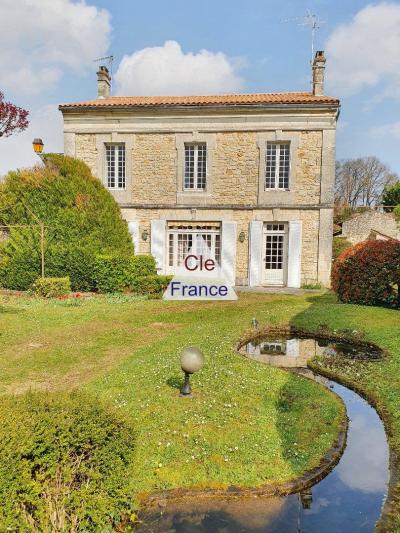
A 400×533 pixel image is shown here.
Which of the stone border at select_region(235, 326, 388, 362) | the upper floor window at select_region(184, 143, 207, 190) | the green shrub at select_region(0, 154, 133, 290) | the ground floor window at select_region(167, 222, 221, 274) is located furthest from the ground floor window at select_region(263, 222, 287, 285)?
the stone border at select_region(235, 326, 388, 362)

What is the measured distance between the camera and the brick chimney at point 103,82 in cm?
1712

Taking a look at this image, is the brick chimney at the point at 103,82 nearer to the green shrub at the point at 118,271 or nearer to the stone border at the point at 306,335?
the green shrub at the point at 118,271

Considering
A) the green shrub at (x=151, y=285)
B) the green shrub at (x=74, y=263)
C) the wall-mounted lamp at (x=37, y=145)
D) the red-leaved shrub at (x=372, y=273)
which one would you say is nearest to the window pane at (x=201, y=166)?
the green shrub at (x=151, y=285)

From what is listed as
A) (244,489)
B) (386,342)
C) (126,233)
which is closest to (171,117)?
(126,233)

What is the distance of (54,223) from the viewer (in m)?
12.9

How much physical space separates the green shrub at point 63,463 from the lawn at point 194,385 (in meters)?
0.09

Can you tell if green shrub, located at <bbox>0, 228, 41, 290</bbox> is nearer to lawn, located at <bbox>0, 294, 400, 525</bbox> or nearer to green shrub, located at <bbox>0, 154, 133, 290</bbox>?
green shrub, located at <bbox>0, 154, 133, 290</bbox>

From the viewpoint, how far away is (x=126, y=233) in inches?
554

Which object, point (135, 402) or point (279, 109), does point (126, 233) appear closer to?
point (279, 109)

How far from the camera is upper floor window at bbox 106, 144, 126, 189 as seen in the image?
Answer: 16156 mm

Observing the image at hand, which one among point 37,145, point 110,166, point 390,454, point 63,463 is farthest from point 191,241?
point 63,463

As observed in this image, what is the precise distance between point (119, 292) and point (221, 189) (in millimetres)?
5920

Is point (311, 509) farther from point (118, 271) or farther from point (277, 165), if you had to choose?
point (277, 165)

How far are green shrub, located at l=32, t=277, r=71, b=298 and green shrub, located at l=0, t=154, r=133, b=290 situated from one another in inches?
29.2
